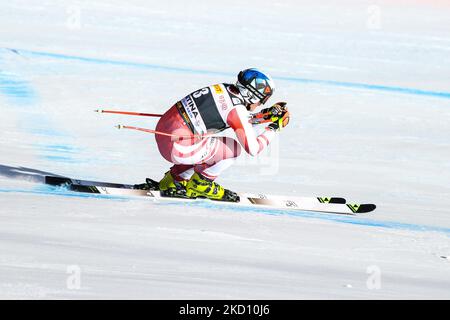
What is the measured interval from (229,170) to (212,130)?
1.82 metres

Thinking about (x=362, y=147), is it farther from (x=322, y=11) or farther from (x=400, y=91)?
(x=322, y=11)

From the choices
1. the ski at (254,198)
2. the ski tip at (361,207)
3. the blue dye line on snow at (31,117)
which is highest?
the blue dye line on snow at (31,117)

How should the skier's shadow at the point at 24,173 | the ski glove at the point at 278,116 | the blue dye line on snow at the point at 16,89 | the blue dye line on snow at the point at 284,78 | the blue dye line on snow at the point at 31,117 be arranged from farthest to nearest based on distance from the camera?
the blue dye line on snow at the point at 284,78 < the blue dye line on snow at the point at 16,89 < the blue dye line on snow at the point at 31,117 < the skier's shadow at the point at 24,173 < the ski glove at the point at 278,116

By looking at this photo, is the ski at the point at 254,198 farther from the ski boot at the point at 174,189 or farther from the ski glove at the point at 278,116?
the ski glove at the point at 278,116

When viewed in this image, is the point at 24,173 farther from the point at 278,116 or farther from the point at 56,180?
the point at 278,116

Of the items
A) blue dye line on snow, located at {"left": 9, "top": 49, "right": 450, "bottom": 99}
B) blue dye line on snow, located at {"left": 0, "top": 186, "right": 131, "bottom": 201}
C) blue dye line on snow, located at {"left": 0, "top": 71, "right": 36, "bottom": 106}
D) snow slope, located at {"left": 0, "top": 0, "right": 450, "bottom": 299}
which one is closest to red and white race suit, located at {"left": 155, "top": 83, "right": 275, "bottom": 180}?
snow slope, located at {"left": 0, "top": 0, "right": 450, "bottom": 299}

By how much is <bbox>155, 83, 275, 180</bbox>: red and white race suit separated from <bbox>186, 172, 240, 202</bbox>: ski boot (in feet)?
0.17

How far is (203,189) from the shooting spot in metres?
8.00

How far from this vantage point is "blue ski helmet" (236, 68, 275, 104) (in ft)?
25.1

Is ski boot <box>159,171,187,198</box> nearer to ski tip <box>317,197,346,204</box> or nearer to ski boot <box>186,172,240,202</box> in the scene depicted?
ski boot <box>186,172,240,202</box>

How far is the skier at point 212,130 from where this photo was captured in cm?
764

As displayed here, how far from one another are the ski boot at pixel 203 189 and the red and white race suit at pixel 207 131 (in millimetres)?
53

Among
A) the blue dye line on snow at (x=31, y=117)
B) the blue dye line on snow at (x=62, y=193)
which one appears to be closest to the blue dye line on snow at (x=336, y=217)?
the blue dye line on snow at (x=62, y=193)
